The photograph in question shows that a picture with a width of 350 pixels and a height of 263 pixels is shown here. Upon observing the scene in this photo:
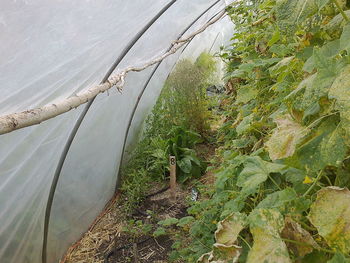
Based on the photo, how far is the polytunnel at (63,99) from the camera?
160cm

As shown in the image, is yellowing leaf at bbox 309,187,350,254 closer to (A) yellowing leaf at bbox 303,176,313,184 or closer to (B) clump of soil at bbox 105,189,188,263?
(A) yellowing leaf at bbox 303,176,313,184

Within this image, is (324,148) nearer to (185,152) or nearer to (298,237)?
(298,237)

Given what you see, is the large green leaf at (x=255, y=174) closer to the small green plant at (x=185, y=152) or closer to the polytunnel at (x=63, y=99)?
the polytunnel at (x=63, y=99)

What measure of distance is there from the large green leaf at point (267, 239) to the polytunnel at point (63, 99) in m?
0.86

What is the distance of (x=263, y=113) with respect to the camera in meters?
1.50

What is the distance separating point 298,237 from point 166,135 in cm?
383

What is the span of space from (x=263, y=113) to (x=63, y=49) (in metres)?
1.18

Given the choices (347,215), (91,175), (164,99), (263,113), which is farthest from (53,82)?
(164,99)

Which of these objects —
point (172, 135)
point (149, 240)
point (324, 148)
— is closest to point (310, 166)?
point (324, 148)

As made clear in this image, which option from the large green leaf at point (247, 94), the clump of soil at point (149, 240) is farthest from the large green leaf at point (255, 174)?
the clump of soil at point (149, 240)

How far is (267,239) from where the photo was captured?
1.68 ft

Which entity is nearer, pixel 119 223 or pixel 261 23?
pixel 261 23

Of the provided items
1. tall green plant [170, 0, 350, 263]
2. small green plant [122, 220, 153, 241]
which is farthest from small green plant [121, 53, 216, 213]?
tall green plant [170, 0, 350, 263]

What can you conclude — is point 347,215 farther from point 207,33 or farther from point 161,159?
point 207,33
